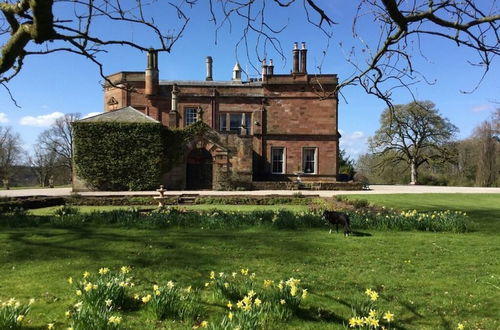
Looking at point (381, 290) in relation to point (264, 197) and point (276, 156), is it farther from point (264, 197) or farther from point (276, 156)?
point (276, 156)

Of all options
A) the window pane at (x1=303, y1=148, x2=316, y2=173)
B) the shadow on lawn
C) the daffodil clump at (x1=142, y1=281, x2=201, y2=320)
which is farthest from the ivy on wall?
the daffodil clump at (x1=142, y1=281, x2=201, y2=320)

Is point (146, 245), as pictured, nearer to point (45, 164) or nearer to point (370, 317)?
point (370, 317)

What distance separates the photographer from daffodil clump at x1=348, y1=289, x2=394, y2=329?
3.21 m

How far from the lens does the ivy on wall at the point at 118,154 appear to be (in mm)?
29922

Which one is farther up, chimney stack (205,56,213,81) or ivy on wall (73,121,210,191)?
chimney stack (205,56,213,81)

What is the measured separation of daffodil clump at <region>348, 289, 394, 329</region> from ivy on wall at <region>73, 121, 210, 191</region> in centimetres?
2744

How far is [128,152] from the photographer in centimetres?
3028

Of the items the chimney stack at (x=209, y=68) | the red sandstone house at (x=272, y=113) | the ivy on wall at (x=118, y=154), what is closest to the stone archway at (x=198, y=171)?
the ivy on wall at (x=118, y=154)

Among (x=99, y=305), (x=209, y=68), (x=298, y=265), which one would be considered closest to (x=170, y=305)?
(x=99, y=305)

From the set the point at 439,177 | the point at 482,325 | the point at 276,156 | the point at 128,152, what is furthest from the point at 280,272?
the point at 439,177

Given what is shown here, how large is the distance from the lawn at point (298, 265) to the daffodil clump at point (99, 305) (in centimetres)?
21

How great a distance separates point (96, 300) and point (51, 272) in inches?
76.7

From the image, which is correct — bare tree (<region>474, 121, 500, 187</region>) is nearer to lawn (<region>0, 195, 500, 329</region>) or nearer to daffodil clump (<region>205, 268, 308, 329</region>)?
lawn (<region>0, 195, 500, 329</region>)

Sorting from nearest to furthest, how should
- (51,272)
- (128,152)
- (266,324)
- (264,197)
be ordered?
(266,324), (51,272), (264,197), (128,152)
